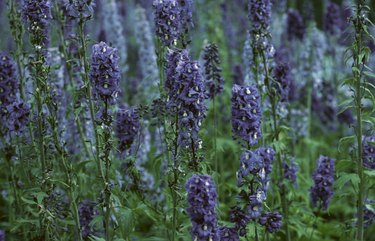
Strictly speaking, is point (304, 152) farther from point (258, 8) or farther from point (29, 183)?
point (29, 183)

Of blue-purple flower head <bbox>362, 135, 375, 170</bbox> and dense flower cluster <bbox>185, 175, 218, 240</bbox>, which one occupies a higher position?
blue-purple flower head <bbox>362, 135, 375, 170</bbox>

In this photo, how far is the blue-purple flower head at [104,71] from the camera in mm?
5117

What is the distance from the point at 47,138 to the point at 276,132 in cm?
260

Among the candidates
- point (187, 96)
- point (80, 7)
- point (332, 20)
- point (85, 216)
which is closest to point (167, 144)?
point (187, 96)

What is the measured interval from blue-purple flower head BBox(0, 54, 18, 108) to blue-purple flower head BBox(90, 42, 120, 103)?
1.50 m

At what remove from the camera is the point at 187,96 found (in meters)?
4.88

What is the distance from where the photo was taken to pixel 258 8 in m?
6.76

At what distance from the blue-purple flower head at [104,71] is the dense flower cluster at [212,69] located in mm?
1716

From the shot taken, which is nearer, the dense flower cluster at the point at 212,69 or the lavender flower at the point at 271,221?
the lavender flower at the point at 271,221

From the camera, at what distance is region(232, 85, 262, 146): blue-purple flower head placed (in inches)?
199

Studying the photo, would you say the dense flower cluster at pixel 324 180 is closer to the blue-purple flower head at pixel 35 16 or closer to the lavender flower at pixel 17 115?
the lavender flower at pixel 17 115

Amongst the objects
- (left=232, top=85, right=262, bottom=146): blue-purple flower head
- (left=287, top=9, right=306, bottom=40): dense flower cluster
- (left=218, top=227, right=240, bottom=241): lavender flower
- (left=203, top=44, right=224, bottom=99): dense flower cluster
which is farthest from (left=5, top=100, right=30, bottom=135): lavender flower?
(left=287, top=9, right=306, bottom=40): dense flower cluster

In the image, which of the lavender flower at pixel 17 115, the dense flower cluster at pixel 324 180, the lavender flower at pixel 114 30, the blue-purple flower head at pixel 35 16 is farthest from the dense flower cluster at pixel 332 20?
the lavender flower at pixel 17 115

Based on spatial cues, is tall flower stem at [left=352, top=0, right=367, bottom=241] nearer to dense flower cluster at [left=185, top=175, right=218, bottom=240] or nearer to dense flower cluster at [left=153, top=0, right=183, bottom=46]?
dense flower cluster at [left=153, top=0, right=183, bottom=46]
